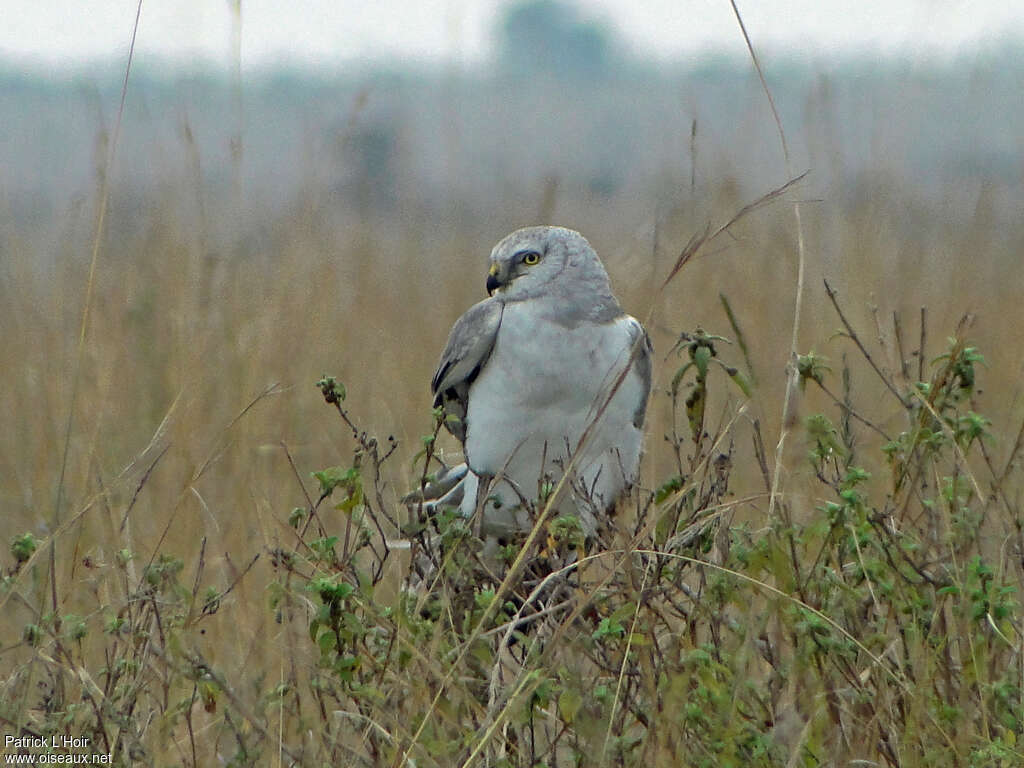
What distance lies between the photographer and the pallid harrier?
3186 millimetres

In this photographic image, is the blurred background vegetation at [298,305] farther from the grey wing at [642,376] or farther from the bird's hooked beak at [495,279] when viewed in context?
the bird's hooked beak at [495,279]

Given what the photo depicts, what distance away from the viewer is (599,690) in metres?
1.90

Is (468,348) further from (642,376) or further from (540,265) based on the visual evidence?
(642,376)

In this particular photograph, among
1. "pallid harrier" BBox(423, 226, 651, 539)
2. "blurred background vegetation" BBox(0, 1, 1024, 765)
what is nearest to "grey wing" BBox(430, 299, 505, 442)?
"pallid harrier" BBox(423, 226, 651, 539)

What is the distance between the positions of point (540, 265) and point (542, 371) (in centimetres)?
29

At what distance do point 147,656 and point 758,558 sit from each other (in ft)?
3.01

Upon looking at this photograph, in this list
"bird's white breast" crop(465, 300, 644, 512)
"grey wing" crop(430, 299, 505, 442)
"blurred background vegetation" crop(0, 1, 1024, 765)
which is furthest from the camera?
"blurred background vegetation" crop(0, 1, 1024, 765)

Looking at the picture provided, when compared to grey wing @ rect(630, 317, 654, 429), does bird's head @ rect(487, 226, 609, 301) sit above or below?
above

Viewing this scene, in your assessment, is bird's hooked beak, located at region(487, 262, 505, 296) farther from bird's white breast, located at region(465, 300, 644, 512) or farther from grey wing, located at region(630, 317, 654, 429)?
grey wing, located at region(630, 317, 654, 429)

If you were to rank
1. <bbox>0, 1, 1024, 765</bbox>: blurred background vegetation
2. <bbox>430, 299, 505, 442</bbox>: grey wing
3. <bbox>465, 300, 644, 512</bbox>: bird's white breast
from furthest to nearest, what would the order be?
<bbox>0, 1, 1024, 765</bbox>: blurred background vegetation
<bbox>430, 299, 505, 442</bbox>: grey wing
<bbox>465, 300, 644, 512</bbox>: bird's white breast

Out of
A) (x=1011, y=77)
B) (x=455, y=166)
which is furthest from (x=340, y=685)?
(x=1011, y=77)

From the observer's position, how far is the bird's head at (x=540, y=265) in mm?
3303

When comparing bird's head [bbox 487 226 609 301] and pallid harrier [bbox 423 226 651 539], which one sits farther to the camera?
bird's head [bbox 487 226 609 301]

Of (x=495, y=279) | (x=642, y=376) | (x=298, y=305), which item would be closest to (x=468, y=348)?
(x=495, y=279)
